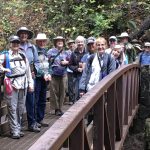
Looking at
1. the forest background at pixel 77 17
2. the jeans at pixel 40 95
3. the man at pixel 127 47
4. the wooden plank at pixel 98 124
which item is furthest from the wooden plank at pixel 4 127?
the forest background at pixel 77 17

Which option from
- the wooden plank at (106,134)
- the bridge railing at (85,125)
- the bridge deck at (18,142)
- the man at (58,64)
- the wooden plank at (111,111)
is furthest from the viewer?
the man at (58,64)

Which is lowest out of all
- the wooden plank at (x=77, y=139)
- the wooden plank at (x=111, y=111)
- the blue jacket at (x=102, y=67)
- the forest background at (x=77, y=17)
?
the wooden plank at (x=111, y=111)

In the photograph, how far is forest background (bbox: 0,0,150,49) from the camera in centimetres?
1675

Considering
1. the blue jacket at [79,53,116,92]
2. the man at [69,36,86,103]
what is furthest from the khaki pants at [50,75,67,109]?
the blue jacket at [79,53,116,92]

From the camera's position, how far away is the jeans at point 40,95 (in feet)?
23.7

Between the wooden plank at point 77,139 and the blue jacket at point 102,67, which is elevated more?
the blue jacket at point 102,67

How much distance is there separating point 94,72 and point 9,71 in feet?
4.20

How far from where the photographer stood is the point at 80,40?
26.0 feet

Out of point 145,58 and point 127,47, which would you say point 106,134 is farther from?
point 145,58

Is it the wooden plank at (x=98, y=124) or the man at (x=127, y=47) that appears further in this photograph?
the man at (x=127, y=47)

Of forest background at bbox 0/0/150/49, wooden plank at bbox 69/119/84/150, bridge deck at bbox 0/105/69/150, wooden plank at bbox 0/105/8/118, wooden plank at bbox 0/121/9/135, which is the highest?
forest background at bbox 0/0/150/49

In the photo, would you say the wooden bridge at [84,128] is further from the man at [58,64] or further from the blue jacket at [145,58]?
the blue jacket at [145,58]

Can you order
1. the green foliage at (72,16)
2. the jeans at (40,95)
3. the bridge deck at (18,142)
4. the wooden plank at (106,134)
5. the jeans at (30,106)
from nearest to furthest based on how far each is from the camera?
1. the wooden plank at (106,134)
2. the bridge deck at (18,142)
3. the jeans at (30,106)
4. the jeans at (40,95)
5. the green foliage at (72,16)

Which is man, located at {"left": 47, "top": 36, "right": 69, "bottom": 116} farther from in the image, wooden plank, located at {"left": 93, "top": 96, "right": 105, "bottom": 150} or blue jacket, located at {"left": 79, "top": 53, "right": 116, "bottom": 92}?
wooden plank, located at {"left": 93, "top": 96, "right": 105, "bottom": 150}
